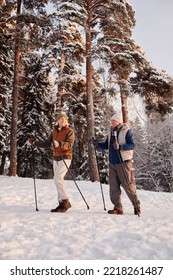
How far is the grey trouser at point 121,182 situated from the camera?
6734 mm

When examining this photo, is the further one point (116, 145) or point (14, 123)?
point (14, 123)

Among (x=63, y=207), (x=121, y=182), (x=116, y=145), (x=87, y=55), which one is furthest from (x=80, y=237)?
(x=87, y=55)

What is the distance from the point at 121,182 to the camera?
22.5ft

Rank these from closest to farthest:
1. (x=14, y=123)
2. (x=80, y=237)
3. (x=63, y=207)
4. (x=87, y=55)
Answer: (x=80, y=237), (x=63, y=207), (x=87, y=55), (x=14, y=123)

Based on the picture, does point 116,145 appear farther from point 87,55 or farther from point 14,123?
point 14,123

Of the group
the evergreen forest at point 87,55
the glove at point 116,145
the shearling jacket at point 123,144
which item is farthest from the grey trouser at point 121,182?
the evergreen forest at point 87,55

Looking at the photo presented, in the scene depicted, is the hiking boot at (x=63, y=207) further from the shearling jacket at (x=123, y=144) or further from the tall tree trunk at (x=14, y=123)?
the tall tree trunk at (x=14, y=123)

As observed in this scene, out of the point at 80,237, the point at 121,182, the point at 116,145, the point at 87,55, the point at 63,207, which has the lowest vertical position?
the point at 80,237

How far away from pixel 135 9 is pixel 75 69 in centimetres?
513

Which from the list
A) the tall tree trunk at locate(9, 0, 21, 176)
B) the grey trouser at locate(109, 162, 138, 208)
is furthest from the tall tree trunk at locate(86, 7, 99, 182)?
the grey trouser at locate(109, 162, 138, 208)

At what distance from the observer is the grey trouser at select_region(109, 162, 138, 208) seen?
22.1 feet

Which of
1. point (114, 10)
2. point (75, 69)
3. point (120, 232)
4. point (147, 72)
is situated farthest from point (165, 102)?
point (120, 232)
